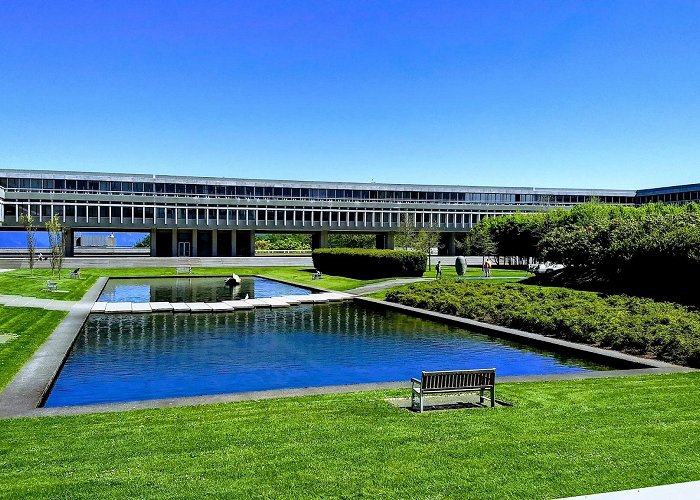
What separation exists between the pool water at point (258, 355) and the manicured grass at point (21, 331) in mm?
895

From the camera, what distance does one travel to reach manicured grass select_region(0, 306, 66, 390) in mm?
13148

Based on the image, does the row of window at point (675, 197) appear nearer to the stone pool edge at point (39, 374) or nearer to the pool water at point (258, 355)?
the pool water at point (258, 355)

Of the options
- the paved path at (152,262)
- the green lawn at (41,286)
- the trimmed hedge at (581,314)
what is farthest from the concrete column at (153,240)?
the trimmed hedge at (581,314)

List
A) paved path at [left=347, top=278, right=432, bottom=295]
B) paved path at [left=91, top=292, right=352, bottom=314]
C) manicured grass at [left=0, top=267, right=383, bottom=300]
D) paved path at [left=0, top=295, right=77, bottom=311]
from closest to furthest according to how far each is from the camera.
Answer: paved path at [left=0, top=295, right=77, bottom=311], paved path at [left=91, top=292, right=352, bottom=314], manicured grass at [left=0, top=267, right=383, bottom=300], paved path at [left=347, top=278, right=432, bottom=295]

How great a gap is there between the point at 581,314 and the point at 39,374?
14720 millimetres

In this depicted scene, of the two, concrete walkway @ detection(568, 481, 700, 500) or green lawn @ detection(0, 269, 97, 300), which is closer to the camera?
concrete walkway @ detection(568, 481, 700, 500)

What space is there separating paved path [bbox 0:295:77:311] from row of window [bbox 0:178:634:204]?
181 ft

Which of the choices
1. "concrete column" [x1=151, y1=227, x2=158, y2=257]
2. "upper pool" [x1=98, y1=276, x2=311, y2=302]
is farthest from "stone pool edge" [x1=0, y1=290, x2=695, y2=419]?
"concrete column" [x1=151, y1=227, x2=158, y2=257]

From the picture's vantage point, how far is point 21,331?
17.8 meters

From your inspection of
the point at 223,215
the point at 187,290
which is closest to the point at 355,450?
the point at 187,290

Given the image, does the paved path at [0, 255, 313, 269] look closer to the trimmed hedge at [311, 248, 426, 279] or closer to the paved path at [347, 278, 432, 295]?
the trimmed hedge at [311, 248, 426, 279]

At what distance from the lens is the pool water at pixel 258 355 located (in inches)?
513

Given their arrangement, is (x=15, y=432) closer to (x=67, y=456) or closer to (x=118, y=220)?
(x=67, y=456)

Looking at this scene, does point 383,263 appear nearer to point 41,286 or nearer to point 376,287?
point 376,287
